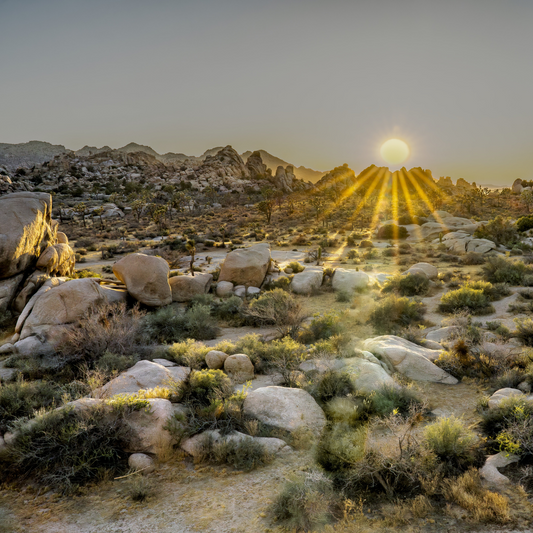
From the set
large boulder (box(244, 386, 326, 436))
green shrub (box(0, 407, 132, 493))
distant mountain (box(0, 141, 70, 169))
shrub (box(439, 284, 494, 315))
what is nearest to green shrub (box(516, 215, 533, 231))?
shrub (box(439, 284, 494, 315))

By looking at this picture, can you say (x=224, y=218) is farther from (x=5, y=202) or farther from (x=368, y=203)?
(x=5, y=202)

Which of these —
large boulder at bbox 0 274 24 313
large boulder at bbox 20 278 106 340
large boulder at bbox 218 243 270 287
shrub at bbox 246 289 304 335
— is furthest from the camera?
large boulder at bbox 218 243 270 287

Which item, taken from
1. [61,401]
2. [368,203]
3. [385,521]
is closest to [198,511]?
[385,521]

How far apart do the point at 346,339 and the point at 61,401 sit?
7.62 m

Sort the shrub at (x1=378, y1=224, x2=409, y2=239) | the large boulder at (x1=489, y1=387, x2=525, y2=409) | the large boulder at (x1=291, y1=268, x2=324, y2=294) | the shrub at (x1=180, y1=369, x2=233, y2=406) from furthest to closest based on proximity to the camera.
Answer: the shrub at (x1=378, y1=224, x2=409, y2=239) < the large boulder at (x1=291, y1=268, x2=324, y2=294) < the shrub at (x1=180, y1=369, x2=233, y2=406) < the large boulder at (x1=489, y1=387, x2=525, y2=409)

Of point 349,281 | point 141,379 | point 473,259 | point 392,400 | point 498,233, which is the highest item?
point 498,233

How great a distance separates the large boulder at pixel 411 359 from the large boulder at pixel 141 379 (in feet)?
17.3

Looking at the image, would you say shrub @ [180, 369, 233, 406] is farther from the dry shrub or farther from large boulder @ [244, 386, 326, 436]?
the dry shrub

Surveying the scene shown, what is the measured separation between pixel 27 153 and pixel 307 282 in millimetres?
172578

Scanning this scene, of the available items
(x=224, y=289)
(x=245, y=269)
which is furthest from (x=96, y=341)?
(x=245, y=269)

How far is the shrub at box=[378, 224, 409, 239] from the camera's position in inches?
1371

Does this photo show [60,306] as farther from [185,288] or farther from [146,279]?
[185,288]

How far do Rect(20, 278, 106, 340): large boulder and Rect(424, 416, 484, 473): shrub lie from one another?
34.9 ft

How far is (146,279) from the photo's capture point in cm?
1437
